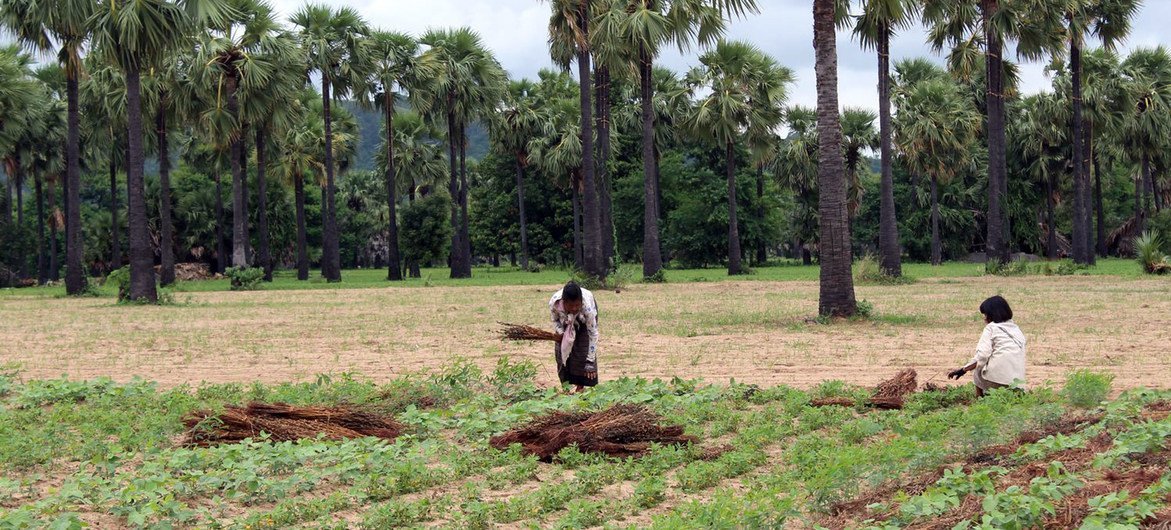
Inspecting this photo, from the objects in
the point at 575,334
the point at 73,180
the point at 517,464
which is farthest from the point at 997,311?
the point at 73,180

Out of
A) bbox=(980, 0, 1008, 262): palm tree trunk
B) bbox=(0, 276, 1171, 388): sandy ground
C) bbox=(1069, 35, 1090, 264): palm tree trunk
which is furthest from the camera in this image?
bbox=(1069, 35, 1090, 264): palm tree trunk

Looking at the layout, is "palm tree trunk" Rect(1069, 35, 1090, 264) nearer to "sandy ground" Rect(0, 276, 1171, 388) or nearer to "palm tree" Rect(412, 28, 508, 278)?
"sandy ground" Rect(0, 276, 1171, 388)

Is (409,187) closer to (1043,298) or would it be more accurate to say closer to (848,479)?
(1043,298)

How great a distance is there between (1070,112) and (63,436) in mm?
42974

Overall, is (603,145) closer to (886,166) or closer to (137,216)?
(886,166)

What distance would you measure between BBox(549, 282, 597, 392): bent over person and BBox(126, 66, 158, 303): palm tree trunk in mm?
18993

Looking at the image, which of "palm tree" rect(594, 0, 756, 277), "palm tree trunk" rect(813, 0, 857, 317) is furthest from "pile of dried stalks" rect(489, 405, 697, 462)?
"palm tree" rect(594, 0, 756, 277)

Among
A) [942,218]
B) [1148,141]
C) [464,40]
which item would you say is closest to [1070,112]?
[1148,141]

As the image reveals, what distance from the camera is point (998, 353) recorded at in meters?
9.12

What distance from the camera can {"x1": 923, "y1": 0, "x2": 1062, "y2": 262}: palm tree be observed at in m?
32.3

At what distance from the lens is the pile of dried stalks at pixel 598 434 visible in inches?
304

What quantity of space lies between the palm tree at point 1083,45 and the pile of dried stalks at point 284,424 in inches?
1217

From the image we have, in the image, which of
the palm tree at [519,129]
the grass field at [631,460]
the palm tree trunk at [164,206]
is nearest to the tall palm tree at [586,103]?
the grass field at [631,460]

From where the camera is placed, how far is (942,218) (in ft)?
178
